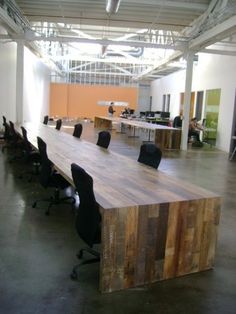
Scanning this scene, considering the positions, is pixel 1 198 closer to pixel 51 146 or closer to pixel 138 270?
pixel 51 146

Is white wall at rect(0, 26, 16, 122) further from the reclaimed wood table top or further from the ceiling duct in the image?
the reclaimed wood table top

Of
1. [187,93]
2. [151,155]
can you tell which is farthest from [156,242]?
→ [187,93]

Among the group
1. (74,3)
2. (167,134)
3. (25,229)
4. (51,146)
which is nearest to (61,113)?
(167,134)

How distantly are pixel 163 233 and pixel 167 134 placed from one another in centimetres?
852

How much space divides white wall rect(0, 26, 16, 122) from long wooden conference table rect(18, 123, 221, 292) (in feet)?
27.2

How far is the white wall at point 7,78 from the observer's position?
34.0 feet

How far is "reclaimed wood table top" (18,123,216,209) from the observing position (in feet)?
8.59

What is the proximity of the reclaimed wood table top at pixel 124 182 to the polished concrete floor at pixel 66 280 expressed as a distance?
26.0 inches

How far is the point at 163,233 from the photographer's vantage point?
2596 millimetres

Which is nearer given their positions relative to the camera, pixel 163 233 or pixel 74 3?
pixel 163 233

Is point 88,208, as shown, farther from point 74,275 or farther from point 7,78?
point 7,78

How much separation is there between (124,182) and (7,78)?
8.92 metres

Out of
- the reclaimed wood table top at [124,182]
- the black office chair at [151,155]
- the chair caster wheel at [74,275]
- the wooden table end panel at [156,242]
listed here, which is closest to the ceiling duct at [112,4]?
the reclaimed wood table top at [124,182]

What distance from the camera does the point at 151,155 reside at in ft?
13.5
